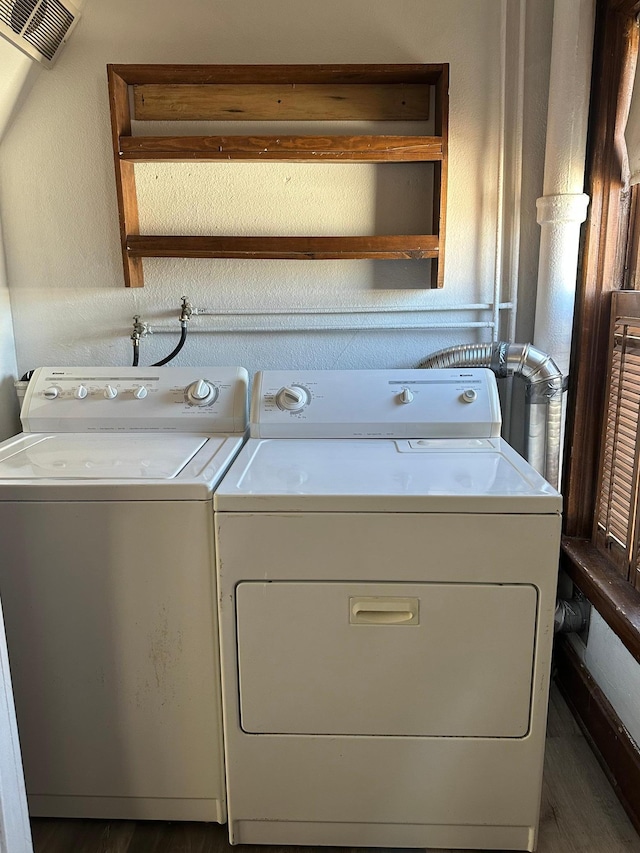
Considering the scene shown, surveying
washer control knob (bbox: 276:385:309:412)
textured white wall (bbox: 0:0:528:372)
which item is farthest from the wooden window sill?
washer control knob (bbox: 276:385:309:412)

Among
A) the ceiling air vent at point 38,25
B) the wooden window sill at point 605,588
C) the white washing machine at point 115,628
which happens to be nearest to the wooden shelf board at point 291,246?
the ceiling air vent at point 38,25

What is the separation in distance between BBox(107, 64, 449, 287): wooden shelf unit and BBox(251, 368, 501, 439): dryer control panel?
1.31 ft

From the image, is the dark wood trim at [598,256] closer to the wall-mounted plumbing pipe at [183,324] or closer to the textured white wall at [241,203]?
the textured white wall at [241,203]

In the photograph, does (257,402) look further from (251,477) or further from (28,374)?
(28,374)

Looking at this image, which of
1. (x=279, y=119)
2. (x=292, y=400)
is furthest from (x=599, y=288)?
(x=279, y=119)

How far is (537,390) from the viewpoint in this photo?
1.82 metres

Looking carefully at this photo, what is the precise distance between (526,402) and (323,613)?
3.14 ft

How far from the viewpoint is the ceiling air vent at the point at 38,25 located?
1.60 m

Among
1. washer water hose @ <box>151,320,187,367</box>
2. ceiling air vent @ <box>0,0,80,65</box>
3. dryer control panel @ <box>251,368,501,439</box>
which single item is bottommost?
dryer control panel @ <box>251,368,501,439</box>

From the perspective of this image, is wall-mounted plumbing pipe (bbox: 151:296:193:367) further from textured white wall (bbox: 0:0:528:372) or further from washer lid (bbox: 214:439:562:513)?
washer lid (bbox: 214:439:562:513)

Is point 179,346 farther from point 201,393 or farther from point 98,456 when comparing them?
point 98,456

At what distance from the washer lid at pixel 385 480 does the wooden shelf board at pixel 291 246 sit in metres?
0.62

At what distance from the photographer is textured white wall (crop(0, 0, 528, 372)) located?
1.85 m

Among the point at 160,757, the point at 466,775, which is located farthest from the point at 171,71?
the point at 466,775
